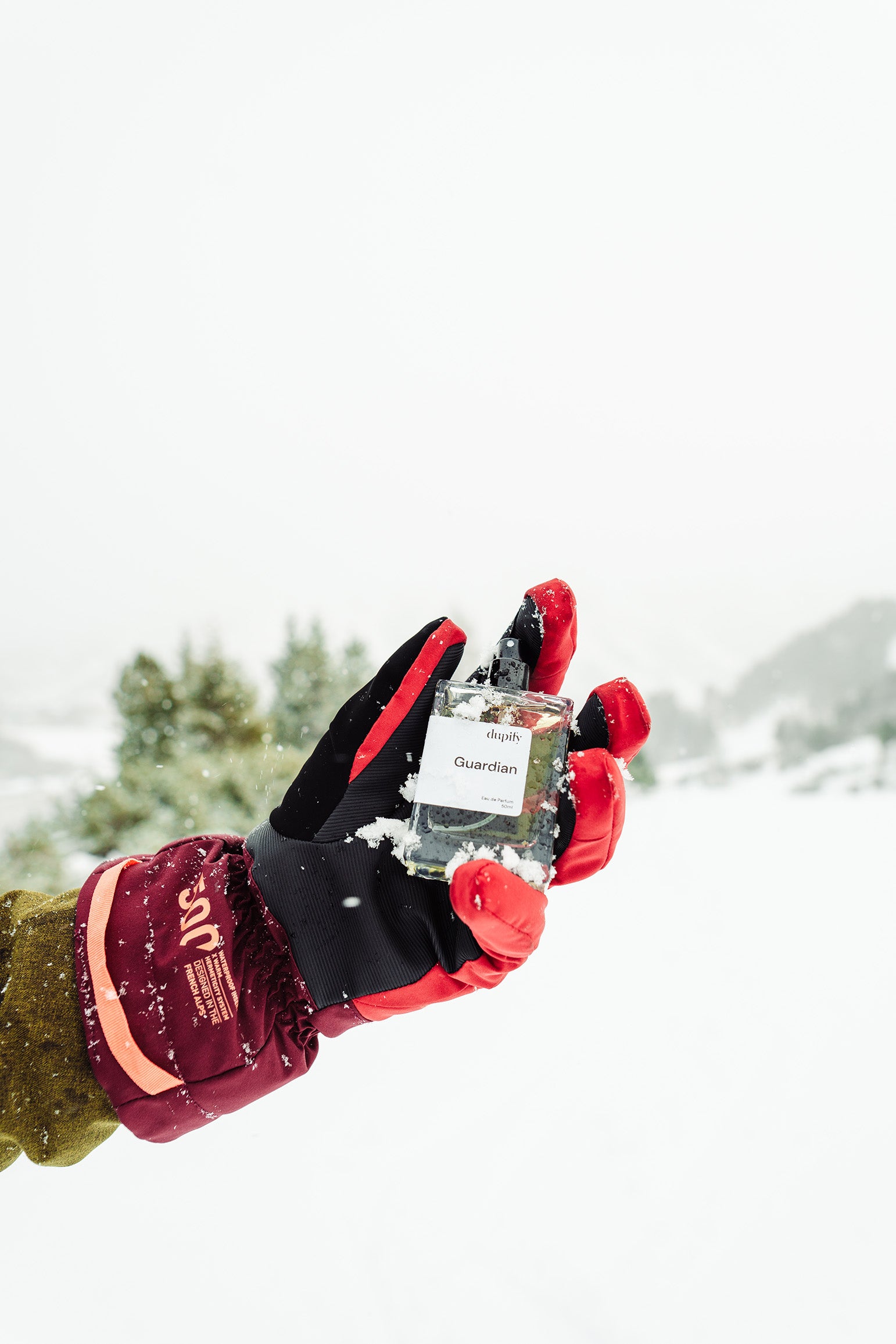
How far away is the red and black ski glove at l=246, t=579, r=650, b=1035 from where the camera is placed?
81 centimetres

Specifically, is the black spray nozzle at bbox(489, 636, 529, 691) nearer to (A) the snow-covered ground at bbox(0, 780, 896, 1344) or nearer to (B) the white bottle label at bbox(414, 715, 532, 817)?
(B) the white bottle label at bbox(414, 715, 532, 817)

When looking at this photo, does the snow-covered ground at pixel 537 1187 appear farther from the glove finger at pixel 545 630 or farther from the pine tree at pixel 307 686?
the pine tree at pixel 307 686

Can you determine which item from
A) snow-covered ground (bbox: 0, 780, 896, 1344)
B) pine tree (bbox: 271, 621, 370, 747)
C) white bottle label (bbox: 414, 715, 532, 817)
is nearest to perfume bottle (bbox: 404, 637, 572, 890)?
white bottle label (bbox: 414, 715, 532, 817)

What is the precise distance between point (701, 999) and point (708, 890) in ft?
1.48

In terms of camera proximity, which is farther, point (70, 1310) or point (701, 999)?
point (701, 999)

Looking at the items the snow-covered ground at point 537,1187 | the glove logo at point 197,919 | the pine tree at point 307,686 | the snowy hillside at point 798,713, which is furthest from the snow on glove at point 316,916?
the snowy hillside at point 798,713

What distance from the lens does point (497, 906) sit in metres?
0.69

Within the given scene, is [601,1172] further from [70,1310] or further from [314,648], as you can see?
[314,648]

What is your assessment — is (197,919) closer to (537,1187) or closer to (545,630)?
(545,630)

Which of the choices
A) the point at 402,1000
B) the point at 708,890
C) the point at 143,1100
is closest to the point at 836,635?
the point at 708,890

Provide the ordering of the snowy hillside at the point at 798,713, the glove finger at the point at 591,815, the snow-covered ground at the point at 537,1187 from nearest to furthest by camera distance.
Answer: the glove finger at the point at 591,815, the snow-covered ground at the point at 537,1187, the snowy hillside at the point at 798,713

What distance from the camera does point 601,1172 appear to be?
1119mm

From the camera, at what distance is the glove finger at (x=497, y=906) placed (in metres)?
0.69

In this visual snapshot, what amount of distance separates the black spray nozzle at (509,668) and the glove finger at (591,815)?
0.13 meters
